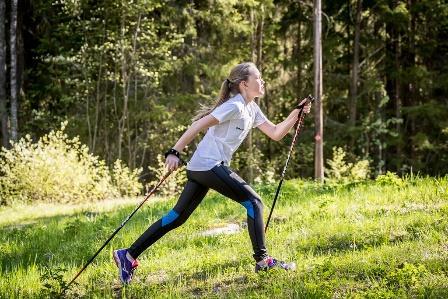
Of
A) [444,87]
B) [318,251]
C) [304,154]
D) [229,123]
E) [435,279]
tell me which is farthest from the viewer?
[304,154]

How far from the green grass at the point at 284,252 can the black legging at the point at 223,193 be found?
1.13 feet

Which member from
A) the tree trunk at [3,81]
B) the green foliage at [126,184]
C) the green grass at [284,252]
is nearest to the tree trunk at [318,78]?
the green foliage at [126,184]

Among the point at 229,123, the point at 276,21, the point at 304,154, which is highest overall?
the point at 276,21

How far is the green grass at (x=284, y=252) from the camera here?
4.75m

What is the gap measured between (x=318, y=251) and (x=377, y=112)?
18315 millimetres

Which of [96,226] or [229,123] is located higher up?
[229,123]

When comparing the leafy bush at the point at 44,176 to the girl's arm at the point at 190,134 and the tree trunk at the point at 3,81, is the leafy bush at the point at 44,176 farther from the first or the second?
the girl's arm at the point at 190,134

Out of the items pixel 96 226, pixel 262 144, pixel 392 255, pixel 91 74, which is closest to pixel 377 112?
pixel 262 144

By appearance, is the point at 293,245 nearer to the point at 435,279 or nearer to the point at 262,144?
the point at 435,279

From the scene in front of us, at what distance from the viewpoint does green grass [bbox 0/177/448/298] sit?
187 inches

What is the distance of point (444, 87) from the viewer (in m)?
22.0

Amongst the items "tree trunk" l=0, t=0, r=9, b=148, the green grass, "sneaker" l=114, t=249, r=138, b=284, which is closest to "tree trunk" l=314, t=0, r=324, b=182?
the green grass

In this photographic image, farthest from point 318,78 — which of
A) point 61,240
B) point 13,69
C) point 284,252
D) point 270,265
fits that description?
point 270,265

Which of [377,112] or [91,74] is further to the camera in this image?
[377,112]
